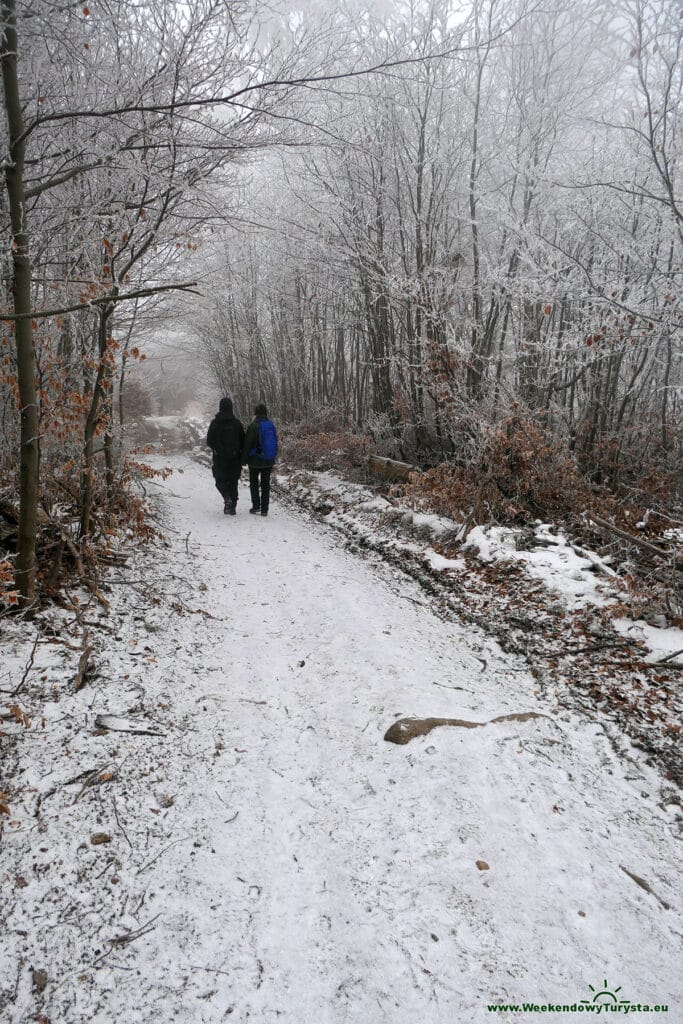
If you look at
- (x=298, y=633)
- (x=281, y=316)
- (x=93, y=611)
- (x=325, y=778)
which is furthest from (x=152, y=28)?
(x=281, y=316)

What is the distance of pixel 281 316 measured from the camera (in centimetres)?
1777

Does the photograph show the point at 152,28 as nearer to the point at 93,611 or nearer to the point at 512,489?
the point at 93,611

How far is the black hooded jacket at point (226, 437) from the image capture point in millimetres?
8820

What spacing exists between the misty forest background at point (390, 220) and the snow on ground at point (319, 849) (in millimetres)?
1160

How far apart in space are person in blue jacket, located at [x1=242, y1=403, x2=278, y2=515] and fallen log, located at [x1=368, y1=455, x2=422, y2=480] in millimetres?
2208

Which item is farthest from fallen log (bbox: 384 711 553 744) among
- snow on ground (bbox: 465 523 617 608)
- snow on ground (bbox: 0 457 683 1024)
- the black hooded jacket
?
the black hooded jacket

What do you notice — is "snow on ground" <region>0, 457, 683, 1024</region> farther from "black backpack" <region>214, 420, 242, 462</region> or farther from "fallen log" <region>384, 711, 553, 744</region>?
"black backpack" <region>214, 420, 242, 462</region>

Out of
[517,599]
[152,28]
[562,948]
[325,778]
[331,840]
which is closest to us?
[562,948]

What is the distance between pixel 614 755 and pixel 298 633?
8.22 ft

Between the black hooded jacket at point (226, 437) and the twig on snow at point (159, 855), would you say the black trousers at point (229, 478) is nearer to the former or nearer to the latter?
the black hooded jacket at point (226, 437)

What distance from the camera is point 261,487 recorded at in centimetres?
891

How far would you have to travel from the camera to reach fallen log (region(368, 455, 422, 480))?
913 centimetres

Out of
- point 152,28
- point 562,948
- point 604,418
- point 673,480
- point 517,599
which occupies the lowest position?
point 562,948

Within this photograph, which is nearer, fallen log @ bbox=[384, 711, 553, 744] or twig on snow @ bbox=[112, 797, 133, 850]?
Result: twig on snow @ bbox=[112, 797, 133, 850]
